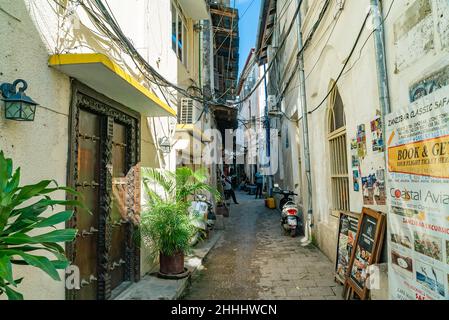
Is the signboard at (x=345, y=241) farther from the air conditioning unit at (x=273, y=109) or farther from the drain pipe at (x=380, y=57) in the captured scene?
the air conditioning unit at (x=273, y=109)

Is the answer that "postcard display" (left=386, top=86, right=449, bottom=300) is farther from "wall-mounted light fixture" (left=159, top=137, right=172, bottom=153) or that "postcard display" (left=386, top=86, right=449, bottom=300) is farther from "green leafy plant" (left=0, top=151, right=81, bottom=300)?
"wall-mounted light fixture" (left=159, top=137, right=172, bottom=153)

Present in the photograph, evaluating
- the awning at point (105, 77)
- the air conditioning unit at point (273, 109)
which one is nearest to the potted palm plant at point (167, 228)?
the awning at point (105, 77)

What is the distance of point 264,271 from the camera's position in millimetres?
5375

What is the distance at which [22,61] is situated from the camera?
2.44 metres

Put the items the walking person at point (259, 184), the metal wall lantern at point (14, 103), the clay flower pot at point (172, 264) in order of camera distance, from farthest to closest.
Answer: the walking person at point (259, 184) → the clay flower pot at point (172, 264) → the metal wall lantern at point (14, 103)

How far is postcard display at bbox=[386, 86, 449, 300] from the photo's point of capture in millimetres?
2238

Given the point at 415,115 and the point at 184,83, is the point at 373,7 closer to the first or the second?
the point at 415,115

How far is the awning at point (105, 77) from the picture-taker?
275 centimetres

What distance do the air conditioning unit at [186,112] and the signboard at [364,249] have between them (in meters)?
5.57

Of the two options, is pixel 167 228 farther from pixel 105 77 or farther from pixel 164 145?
pixel 105 77

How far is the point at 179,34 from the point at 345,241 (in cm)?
719

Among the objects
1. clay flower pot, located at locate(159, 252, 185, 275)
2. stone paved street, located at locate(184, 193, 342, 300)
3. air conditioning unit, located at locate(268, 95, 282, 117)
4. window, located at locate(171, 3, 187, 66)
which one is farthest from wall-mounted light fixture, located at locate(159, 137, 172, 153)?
air conditioning unit, located at locate(268, 95, 282, 117)

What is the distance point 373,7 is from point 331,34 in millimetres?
1906

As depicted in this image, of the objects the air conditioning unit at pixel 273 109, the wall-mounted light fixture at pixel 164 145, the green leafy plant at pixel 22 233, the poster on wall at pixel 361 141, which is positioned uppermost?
the air conditioning unit at pixel 273 109
